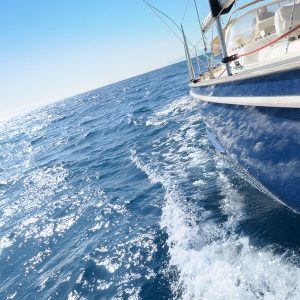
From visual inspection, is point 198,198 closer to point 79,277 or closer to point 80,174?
point 79,277

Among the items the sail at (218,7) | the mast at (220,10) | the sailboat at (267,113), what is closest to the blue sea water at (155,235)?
the sailboat at (267,113)

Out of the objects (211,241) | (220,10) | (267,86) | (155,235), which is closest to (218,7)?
(220,10)

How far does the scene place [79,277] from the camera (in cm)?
454

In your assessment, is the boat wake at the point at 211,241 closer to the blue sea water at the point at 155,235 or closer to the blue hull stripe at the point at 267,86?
the blue sea water at the point at 155,235

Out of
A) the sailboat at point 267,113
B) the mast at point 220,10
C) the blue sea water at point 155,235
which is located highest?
the mast at point 220,10

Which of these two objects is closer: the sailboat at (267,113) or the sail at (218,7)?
the sailboat at (267,113)

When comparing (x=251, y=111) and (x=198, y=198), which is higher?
(x=251, y=111)

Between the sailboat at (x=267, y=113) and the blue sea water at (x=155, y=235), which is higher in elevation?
the sailboat at (x=267, y=113)

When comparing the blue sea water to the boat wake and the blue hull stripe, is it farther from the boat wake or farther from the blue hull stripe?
the blue hull stripe

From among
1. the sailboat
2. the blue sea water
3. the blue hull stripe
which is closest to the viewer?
the blue hull stripe

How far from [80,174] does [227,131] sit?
7053mm

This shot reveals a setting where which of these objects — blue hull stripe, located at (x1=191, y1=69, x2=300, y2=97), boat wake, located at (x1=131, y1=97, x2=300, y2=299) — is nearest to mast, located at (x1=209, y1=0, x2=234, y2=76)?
blue hull stripe, located at (x1=191, y1=69, x2=300, y2=97)

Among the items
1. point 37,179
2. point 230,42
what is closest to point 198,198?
point 230,42

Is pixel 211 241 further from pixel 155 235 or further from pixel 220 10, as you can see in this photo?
pixel 220 10
